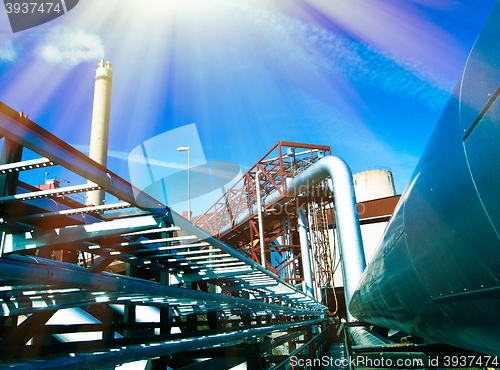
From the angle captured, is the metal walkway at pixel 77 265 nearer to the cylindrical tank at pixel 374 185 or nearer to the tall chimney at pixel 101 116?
the tall chimney at pixel 101 116

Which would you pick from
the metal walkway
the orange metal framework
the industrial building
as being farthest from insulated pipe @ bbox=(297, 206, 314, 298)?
the metal walkway

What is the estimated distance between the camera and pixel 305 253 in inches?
655

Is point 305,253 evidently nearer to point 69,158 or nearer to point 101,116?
point 101,116

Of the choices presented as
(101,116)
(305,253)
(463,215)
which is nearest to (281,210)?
(305,253)

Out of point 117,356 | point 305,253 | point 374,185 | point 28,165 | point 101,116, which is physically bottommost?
point 117,356

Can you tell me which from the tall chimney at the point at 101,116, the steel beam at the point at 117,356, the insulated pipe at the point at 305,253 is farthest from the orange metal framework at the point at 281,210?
the steel beam at the point at 117,356

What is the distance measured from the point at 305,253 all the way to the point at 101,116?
15.0 m

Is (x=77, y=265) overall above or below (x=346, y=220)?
below

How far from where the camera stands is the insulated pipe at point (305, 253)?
53.0 ft

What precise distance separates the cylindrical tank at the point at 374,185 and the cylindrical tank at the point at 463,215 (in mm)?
29053

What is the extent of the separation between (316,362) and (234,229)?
14.0 m

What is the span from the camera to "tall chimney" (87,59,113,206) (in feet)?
69.5

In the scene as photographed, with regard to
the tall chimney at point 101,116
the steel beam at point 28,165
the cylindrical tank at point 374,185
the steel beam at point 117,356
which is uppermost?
the tall chimney at point 101,116

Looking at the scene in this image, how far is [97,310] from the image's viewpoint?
675 centimetres
